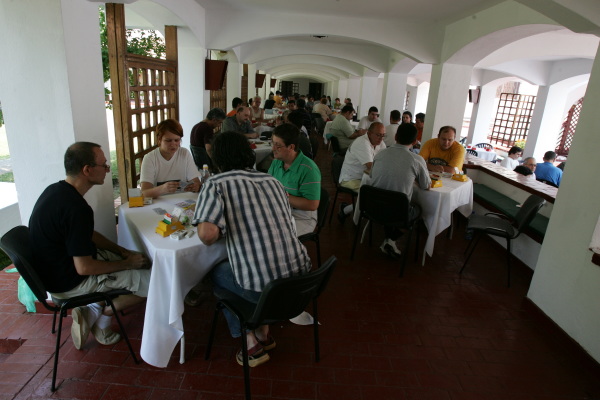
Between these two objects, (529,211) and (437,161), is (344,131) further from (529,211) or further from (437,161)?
(529,211)

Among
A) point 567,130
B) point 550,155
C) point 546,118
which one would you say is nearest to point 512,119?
point 567,130

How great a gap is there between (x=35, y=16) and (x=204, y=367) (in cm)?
234

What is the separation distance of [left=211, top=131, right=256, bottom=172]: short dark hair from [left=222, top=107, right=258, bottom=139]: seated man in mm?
3426

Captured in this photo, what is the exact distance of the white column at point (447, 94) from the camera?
609 centimetres

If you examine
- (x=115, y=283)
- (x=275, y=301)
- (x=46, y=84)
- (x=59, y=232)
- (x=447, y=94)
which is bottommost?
(x=115, y=283)

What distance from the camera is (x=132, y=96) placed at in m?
3.73

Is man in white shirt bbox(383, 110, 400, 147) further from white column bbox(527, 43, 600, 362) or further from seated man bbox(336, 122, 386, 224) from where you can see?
white column bbox(527, 43, 600, 362)

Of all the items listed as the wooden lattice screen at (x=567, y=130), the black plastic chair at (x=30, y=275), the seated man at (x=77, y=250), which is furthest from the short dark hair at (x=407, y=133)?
the wooden lattice screen at (x=567, y=130)

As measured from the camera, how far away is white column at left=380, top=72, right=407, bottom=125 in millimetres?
9469

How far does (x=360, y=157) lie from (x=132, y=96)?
2.48 meters

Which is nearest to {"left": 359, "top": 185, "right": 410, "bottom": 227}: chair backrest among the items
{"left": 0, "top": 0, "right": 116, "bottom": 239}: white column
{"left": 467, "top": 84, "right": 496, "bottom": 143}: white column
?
{"left": 0, "top": 0, "right": 116, "bottom": 239}: white column

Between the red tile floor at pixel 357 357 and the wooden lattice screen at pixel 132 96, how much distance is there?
142 cm

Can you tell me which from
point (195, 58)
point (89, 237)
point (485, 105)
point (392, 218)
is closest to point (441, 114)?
point (392, 218)

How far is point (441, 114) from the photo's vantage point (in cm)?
621
